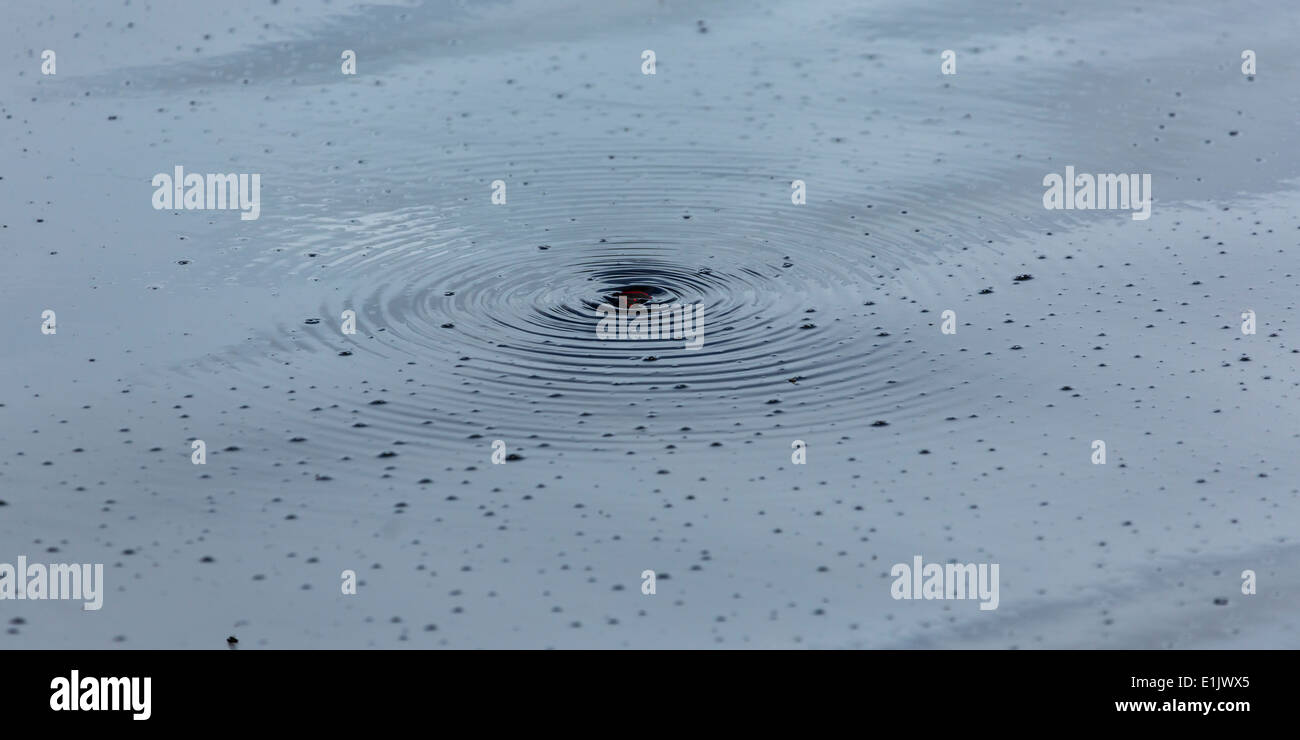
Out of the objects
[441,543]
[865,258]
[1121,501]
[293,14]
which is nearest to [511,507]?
[441,543]

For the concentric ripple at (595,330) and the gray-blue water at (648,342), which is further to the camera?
the concentric ripple at (595,330)

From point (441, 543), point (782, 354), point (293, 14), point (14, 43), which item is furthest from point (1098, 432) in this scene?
point (14, 43)

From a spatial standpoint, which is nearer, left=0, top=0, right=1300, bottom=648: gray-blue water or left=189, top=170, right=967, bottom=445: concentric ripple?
left=0, top=0, right=1300, bottom=648: gray-blue water

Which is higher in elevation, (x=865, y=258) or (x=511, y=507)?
(x=865, y=258)

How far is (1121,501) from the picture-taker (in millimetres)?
3072

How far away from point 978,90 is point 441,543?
2953 mm

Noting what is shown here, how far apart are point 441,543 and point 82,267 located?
163 cm

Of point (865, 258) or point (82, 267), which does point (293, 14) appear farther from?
point (865, 258)

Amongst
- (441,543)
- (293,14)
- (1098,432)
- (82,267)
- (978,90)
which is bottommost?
(441,543)

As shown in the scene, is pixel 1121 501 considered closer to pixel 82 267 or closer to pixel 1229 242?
pixel 1229 242

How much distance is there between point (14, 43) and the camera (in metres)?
5.48

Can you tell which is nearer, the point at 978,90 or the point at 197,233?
the point at 197,233
